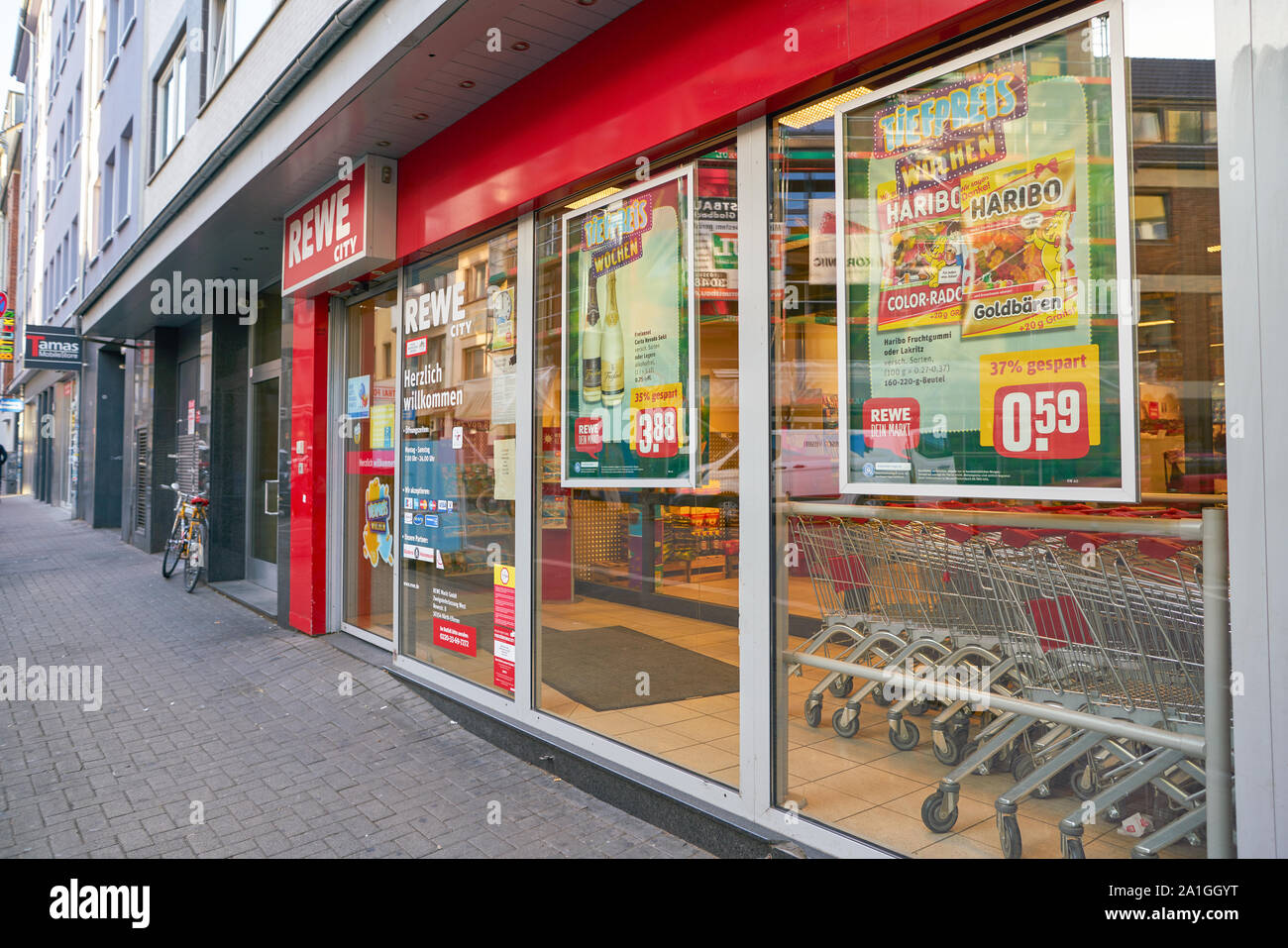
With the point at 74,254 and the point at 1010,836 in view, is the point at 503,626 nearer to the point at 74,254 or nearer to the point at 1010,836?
the point at 1010,836

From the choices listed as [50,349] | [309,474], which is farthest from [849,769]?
[50,349]

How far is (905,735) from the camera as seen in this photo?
435cm

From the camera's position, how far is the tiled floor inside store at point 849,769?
10.8ft

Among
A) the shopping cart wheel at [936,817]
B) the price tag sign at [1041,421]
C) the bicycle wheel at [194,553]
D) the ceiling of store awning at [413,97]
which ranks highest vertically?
the ceiling of store awning at [413,97]

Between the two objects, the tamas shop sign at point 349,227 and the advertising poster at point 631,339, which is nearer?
the advertising poster at point 631,339

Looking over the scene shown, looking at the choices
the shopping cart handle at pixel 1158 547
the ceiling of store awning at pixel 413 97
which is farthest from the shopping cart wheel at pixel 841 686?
the ceiling of store awning at pixel 413 97

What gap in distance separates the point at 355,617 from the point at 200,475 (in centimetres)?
551

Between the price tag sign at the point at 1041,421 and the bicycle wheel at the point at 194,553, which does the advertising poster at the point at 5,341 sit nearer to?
the bicycle wheel at the point at 194,553

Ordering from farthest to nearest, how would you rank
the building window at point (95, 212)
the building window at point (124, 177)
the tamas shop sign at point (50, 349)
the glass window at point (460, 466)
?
the tamas shop sign at point (50, 349), the building window at point (95, 212), the building window at point (124, 177), the glass window at point (460, 466)

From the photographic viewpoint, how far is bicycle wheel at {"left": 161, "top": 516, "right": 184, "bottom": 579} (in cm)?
1120

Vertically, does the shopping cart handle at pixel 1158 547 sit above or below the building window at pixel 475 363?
below

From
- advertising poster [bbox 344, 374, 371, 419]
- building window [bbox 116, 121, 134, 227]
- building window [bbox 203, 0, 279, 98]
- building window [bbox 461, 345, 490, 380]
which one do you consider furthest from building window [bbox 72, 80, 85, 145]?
building window [bbox 461, 345, 490, 380]

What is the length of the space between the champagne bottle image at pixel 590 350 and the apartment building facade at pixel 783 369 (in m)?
0.02
